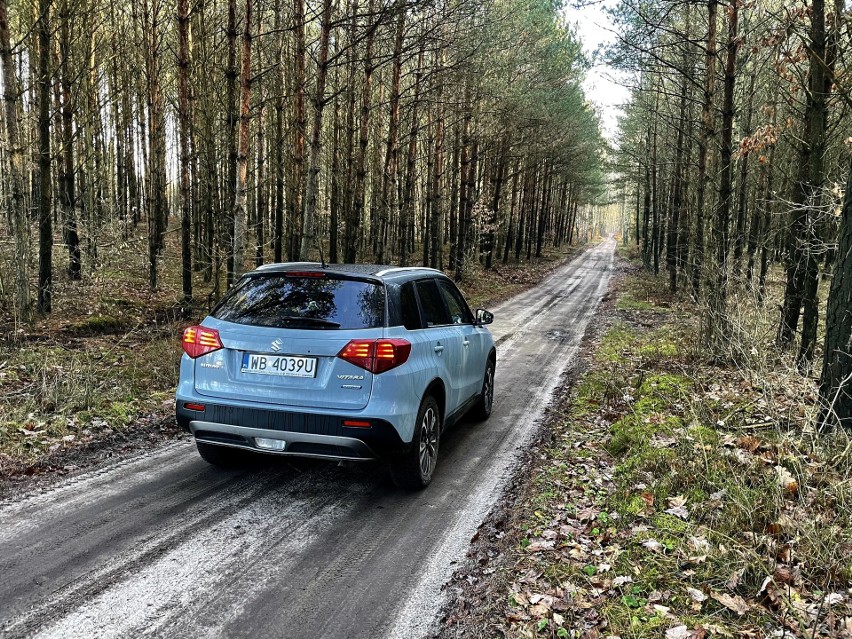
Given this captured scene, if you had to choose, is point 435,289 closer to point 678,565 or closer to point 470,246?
point 678,565

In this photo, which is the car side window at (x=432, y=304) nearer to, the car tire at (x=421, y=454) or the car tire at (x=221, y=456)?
the car tire at (x=421, y=454)

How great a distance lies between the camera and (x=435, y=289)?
594 cm

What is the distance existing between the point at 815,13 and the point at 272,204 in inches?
1029

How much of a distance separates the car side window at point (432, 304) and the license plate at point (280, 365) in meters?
1.32

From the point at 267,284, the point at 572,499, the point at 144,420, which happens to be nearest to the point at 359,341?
the point at 267,284

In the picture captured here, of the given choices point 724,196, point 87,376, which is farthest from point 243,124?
point 724,196

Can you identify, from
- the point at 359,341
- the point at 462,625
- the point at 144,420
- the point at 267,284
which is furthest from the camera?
the point at 144,420

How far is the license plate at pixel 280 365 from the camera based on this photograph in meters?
4.31

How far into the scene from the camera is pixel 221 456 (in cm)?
521

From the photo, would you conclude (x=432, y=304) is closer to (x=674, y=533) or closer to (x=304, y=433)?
(x=304, y=433)

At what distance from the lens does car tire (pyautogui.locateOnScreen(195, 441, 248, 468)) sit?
5.13m

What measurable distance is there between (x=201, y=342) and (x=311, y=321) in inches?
37.8

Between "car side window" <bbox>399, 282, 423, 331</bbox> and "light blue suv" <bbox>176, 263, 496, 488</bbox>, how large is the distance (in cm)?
1

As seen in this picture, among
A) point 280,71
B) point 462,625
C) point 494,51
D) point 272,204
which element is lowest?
point 462,625
